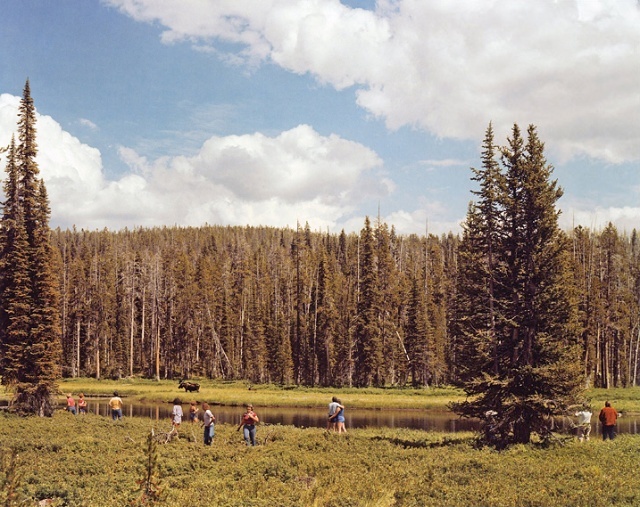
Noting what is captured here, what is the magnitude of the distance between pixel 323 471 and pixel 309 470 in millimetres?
517

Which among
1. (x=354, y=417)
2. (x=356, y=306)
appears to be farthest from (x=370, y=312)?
(x=354, y=417)

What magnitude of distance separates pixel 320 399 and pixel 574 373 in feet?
118

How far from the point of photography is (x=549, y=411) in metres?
24.2

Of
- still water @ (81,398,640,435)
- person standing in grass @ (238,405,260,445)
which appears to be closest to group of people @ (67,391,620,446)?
person standing in grass @ (238,405,260,445)

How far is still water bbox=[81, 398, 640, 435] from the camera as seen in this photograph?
39.8 metres

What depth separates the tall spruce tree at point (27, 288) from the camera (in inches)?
1500

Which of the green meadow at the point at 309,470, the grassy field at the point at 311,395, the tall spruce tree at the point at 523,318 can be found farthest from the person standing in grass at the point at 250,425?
the grassy field at the point at 311,395

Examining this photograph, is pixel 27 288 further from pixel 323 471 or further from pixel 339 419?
pixel 323 471

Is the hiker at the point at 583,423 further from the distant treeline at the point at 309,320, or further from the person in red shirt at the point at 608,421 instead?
the distant treeline at the point at 309,320

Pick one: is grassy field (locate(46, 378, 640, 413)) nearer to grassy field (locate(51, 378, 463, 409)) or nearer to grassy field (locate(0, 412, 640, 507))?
grassy field (locate(51, 378, 463, 409))

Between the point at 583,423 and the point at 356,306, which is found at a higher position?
the point at 356,306

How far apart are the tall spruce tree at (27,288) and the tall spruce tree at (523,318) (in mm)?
27359

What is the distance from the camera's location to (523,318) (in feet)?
83.4

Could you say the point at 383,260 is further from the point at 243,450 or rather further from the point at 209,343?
the point at 243,450
